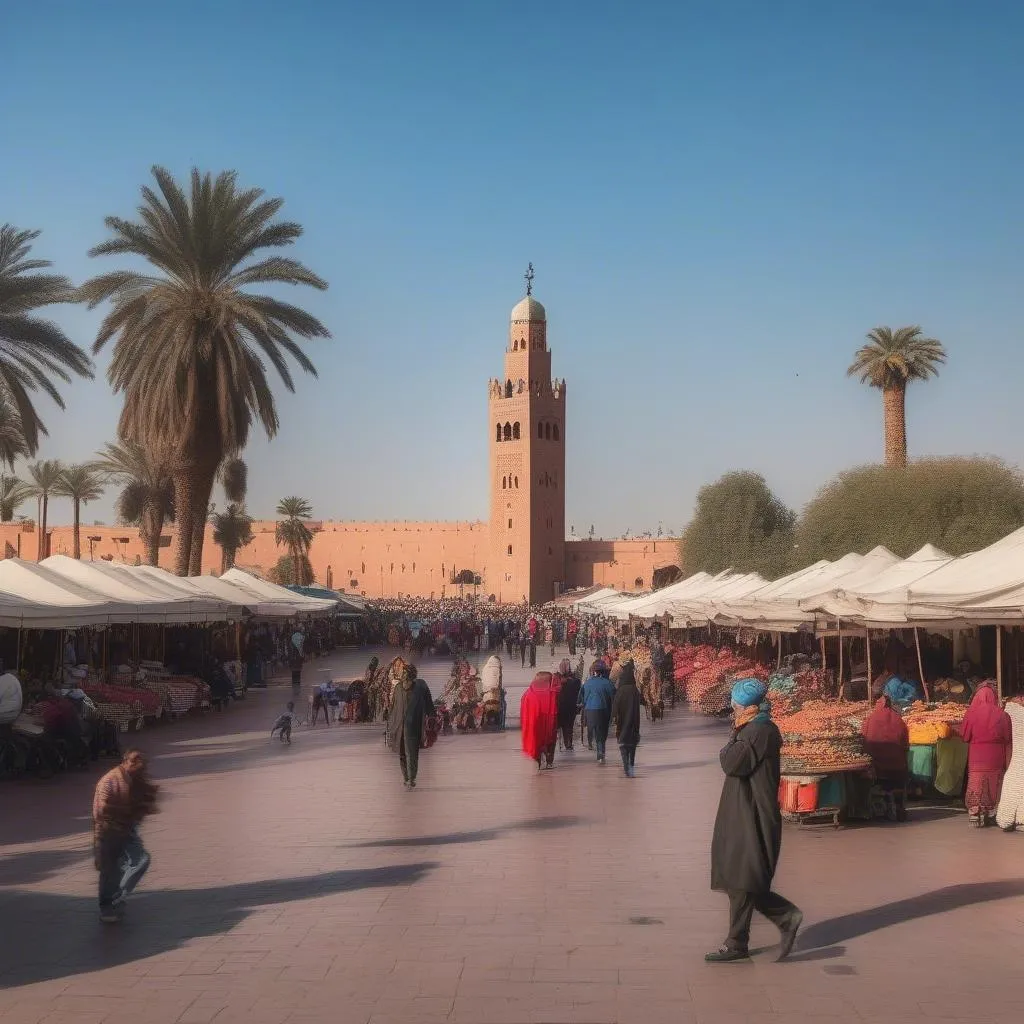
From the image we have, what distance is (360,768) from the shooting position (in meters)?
14.6

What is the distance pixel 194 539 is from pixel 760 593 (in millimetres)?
Result: 13969

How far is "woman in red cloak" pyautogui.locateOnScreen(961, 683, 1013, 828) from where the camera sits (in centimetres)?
1019

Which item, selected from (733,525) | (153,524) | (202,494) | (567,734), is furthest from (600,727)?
(733,525)

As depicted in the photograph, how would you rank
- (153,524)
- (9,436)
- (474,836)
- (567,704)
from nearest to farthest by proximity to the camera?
(474,836)
(567,704)
(9,436)
(153,524)

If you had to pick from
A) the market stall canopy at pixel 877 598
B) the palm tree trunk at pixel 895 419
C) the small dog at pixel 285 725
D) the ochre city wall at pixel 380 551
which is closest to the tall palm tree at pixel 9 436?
the small dog at pixel 285 725

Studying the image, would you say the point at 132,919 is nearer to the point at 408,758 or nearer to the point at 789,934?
the point at 789,934

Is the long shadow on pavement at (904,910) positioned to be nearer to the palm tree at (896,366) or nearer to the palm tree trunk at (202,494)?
the palm tree trunk at (202,494)

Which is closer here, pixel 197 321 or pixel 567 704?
pixel 567 704

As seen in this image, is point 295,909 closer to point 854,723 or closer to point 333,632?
point 854,723

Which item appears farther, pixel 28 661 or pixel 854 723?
pixel 28 661

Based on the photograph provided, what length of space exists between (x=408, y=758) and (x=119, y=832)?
559cm

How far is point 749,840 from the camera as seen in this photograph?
6.40 meters

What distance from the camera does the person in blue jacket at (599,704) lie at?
15.0 m

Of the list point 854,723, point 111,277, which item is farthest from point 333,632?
point 854,723
